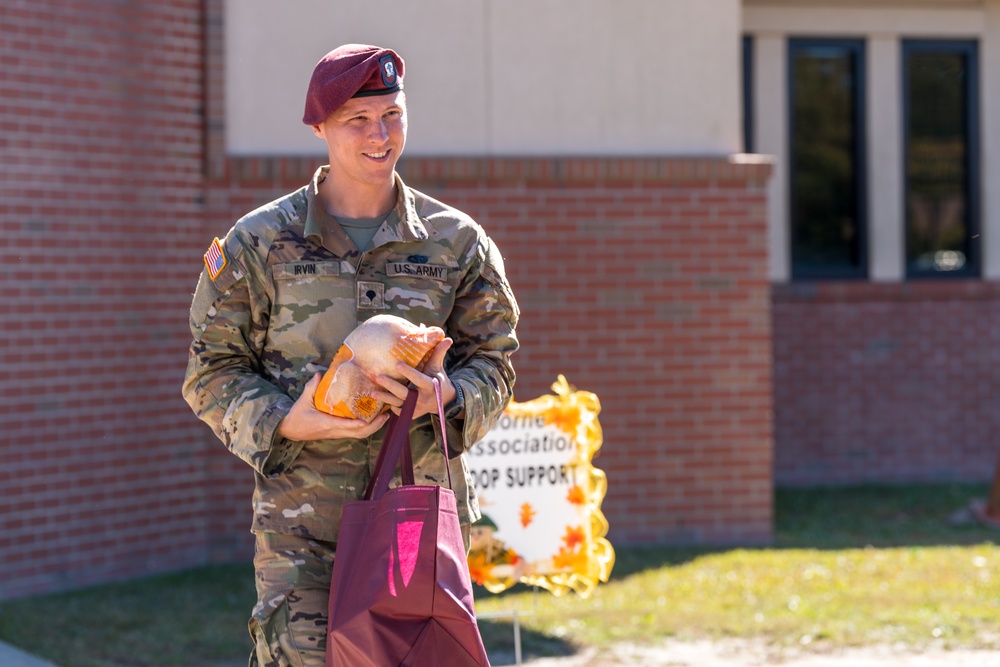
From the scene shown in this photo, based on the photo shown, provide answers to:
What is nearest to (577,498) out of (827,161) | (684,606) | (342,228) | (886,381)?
(684,606)

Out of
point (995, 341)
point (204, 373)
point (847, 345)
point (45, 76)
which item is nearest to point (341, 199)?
point (204, 373)

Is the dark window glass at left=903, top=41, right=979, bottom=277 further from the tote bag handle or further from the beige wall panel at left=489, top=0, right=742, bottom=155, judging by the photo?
the tote bag handle

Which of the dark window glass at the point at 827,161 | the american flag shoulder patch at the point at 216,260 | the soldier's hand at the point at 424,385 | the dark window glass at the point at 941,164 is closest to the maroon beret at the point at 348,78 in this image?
the american flag shoulder patch at the point at 216,260

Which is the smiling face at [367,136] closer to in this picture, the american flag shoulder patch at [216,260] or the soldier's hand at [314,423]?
the american flag shoulder patch at [216,260]

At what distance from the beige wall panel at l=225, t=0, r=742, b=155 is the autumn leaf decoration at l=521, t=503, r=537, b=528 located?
3304 mm

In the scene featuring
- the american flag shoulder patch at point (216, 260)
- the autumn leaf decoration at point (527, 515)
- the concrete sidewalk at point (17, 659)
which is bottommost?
the concrete sidewalk at point (17, 659)

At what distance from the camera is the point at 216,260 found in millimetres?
3141

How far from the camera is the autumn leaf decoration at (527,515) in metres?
5.98

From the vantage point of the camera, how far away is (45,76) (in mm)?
7508

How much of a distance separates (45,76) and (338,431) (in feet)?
17.3

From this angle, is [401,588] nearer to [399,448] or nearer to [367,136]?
[399,448]

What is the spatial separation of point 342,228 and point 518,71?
224 inches

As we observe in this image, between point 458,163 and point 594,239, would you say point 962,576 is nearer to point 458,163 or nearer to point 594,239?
point 594,239

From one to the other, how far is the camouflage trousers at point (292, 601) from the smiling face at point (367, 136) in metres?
0.86
